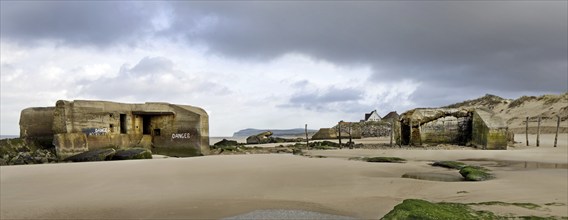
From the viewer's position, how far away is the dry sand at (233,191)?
5.86 m

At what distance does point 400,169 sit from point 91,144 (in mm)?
A: 12003

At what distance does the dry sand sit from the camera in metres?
5.86

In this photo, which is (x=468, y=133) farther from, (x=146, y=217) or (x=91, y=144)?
(x=146, y=217)

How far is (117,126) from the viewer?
677 inches

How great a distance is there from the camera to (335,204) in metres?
6.19

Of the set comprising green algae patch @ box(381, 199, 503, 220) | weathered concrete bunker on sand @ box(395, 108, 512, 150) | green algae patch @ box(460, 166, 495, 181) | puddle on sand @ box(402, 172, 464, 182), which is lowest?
puddle on sand @ box(402, 172, 464, 182)

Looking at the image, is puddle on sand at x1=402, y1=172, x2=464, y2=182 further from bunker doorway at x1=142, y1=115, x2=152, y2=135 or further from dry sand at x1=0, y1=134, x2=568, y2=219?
bunker doorway at x1=142, y1=115, x2=152, y2=135

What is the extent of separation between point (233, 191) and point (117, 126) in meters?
11.7

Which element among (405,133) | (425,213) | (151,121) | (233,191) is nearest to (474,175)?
(233,191)

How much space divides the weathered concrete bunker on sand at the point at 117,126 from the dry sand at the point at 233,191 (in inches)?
206

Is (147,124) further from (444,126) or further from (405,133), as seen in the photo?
(444,126)

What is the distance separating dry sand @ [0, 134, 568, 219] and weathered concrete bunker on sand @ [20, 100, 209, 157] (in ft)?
17.1

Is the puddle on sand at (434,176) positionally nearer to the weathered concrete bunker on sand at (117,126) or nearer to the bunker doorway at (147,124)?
the weathered concrete bunker on sand at (117,126)

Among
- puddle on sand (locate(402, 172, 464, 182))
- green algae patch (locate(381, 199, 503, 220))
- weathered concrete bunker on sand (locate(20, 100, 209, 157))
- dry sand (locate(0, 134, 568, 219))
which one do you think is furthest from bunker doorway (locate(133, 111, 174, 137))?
green algae patch (locate(381, 199, 503, 220))
